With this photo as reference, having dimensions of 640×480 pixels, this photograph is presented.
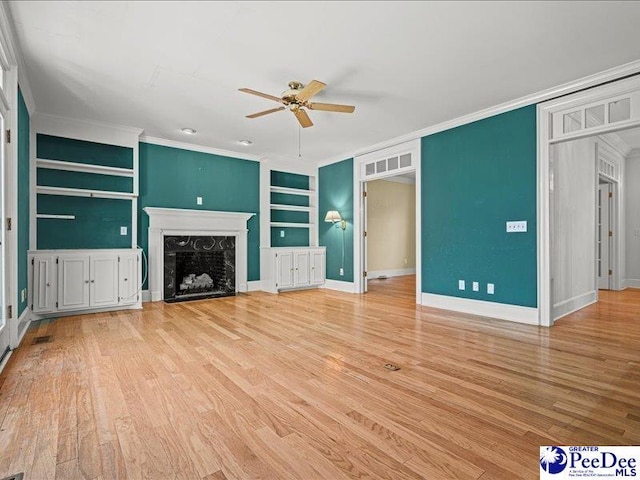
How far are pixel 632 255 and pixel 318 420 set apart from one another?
7.88m

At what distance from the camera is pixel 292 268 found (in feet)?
21.1

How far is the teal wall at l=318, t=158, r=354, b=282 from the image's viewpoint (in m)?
6.48

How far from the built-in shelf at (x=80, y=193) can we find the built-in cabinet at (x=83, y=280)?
852 mm

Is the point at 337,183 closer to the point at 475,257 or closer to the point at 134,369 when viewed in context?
the point at 475,257

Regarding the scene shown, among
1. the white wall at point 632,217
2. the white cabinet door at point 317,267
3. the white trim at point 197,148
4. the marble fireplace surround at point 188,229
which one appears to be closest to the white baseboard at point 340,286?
the white cabinet door at point 317,267

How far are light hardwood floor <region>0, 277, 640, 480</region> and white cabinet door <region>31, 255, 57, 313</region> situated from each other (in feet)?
2.18

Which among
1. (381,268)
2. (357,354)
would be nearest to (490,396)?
(357,354)

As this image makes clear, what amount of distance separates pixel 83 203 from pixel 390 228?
267 inches

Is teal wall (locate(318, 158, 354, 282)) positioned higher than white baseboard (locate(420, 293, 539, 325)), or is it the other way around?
teal wall (locate(318, 158, 354, 282))

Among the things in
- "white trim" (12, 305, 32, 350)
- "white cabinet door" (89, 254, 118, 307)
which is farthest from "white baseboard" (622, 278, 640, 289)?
"white trim" (12, 305, 32, 350)

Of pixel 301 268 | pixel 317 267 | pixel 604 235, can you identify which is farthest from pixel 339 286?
pixel 604 235

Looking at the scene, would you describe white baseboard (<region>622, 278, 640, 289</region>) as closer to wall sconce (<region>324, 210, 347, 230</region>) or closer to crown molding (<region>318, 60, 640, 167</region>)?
crown molding (<region>318, 60, 640, 167</region>)

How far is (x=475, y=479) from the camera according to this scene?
1.35 metres

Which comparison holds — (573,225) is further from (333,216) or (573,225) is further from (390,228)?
(390,228)
